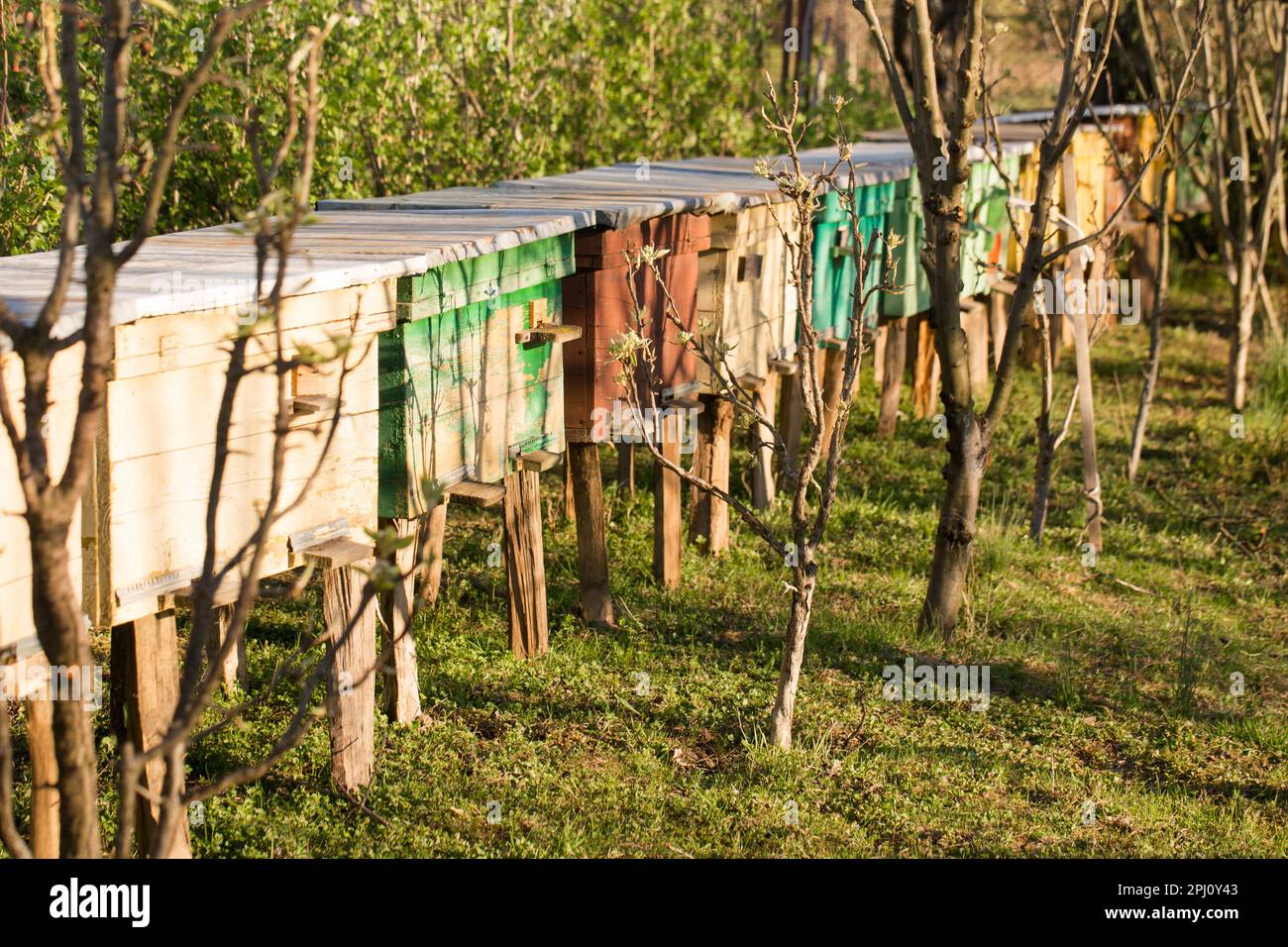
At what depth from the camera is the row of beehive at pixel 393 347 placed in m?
3.48

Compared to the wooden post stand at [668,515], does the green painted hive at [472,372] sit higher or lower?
higher

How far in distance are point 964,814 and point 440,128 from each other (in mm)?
5076

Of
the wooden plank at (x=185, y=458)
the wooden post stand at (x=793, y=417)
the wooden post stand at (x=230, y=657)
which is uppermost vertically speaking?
the wooden plank at (x=185, y=458)

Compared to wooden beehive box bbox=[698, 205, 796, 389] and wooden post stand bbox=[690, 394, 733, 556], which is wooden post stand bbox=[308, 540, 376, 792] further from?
wooden post stand bbox=[690, 394, 733, 556]

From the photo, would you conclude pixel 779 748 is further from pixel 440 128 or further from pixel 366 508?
pixel 440 128

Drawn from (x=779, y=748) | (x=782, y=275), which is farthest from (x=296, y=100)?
(x=782, y=275)

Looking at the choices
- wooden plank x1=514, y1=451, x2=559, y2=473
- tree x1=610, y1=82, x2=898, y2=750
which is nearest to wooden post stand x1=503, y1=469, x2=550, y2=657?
wooden plank x1=514, y1=451, x2=559, y2=473

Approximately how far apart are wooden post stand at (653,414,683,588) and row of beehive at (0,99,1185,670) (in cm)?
33

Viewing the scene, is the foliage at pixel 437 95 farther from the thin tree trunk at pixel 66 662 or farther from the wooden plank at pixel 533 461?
the thin tree trunk at pixel 66 662

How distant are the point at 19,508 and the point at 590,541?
120 inches

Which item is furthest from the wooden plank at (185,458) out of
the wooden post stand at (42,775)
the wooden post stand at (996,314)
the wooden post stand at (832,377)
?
the wooden post stand at (996,314)

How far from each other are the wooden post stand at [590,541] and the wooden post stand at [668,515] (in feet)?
1.25

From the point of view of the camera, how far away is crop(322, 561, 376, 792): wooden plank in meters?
4.48

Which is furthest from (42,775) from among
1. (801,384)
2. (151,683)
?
(801,384)
